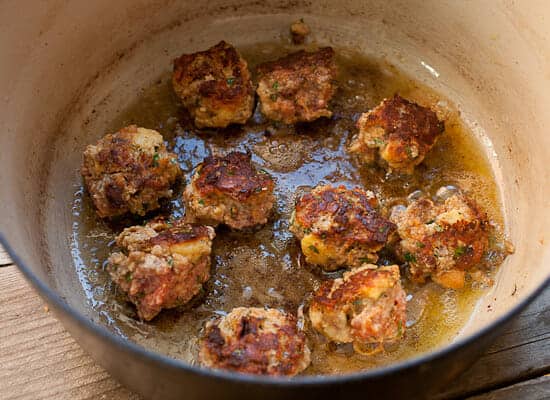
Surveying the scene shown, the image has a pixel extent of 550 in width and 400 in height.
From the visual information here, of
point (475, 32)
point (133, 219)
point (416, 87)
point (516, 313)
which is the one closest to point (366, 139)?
point (416, 87)

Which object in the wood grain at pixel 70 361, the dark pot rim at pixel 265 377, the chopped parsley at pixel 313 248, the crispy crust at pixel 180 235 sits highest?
the dark pot rim at pixel 265 377

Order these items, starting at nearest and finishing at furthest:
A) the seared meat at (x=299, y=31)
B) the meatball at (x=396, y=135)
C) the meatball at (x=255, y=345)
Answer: the meatball at (x=255, y=345) → the meatball at (x=396, y=135) → the seared meat at (x=299, y=31)

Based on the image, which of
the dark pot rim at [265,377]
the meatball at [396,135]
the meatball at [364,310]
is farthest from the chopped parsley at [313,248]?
the dark pot rim at [265,377]

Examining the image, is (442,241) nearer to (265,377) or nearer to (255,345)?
(255,345)

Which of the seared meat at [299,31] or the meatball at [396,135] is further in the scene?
the seared meat at [299,31]

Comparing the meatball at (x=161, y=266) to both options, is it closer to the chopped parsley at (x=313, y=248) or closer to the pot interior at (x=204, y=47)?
the pot interior at (x=204, y=47)

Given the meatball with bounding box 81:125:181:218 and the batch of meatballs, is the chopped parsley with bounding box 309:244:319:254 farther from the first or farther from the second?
the meatball with bounding box 81:125:181:218

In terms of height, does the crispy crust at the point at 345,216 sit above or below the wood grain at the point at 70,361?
above

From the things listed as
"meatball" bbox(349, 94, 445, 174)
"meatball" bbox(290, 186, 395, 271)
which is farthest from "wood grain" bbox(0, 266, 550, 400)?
"meatball" bbox(349, 94, 445, 174)
